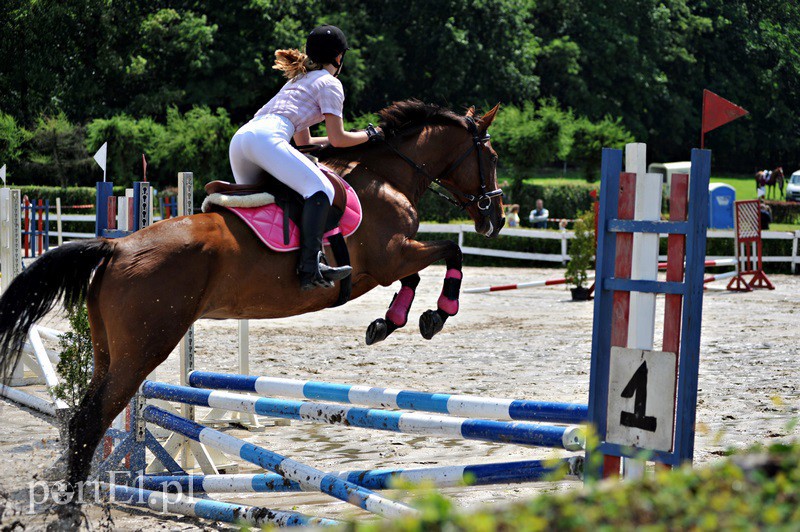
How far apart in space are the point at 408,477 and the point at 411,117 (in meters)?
2.50

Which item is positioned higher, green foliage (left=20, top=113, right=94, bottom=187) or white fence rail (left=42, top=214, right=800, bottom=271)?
green foliage (left=20, top=113, right=94, bottom=187)

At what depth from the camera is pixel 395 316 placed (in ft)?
17.0

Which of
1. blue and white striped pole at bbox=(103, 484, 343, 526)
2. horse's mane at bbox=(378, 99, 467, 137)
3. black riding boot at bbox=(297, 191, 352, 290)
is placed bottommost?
blue and white striped pole at bbox=(103, 484, 343, 526)

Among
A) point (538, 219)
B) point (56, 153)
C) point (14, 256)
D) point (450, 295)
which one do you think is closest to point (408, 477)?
point (450, 295)

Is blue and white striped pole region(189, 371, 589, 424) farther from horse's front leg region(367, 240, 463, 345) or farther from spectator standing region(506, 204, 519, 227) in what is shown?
spectator standing region(506, 204, 519, 227)

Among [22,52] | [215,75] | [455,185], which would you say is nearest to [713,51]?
[215,75]

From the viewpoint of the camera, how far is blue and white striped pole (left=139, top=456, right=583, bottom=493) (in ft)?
11.6

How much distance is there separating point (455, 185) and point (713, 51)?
49.5m

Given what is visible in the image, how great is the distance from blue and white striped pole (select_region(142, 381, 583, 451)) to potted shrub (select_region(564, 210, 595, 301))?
10512 mm

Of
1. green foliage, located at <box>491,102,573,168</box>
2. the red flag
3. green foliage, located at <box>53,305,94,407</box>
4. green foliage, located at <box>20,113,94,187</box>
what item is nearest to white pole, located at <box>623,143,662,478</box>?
the red flag

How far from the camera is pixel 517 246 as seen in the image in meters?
22.2

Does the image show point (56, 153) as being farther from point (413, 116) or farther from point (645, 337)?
point (645, 337)

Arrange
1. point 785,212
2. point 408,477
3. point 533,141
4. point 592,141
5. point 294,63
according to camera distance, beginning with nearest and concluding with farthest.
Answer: point 408,477, point 294,63, point 533,141, point 785,212, point 592,141

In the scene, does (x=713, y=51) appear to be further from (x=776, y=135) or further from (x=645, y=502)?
(x=645, y=502)
